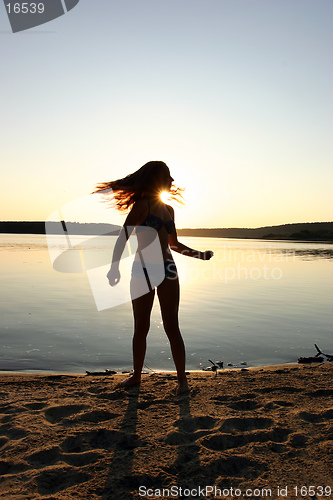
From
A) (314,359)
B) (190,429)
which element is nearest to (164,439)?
(190,429)

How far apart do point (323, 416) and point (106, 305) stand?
696 centimetres

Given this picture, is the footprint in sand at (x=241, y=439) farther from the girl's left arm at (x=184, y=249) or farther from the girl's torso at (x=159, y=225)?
the girl's left arm at (x=184, y=249)

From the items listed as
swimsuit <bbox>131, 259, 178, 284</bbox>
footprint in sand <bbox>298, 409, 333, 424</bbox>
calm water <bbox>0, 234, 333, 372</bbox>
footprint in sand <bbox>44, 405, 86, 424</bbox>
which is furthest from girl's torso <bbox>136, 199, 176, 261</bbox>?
calm water <bbox>0, 234, 333, 372</bbox>

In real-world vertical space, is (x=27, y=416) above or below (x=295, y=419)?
above

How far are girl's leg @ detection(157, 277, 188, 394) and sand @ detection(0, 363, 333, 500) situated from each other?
0.76ft

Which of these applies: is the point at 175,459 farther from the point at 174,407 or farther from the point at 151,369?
the point at 151,369

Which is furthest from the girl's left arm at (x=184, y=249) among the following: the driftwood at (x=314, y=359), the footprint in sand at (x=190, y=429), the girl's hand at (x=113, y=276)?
the driftwood at (x=314, y=359)

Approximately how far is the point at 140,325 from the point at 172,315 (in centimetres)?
38

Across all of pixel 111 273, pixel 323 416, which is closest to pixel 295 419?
pixel 323 416

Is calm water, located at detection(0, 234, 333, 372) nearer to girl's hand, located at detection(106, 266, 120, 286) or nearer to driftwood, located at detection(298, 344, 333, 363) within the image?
driftwood, located at detection(298, 344, 333, 363)

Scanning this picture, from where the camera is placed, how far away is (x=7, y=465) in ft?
9.14

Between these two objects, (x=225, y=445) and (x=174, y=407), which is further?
(x=174, y=407)

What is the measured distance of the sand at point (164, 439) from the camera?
2.58 metres

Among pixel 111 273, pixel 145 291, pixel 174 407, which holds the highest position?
pixel 111 273
